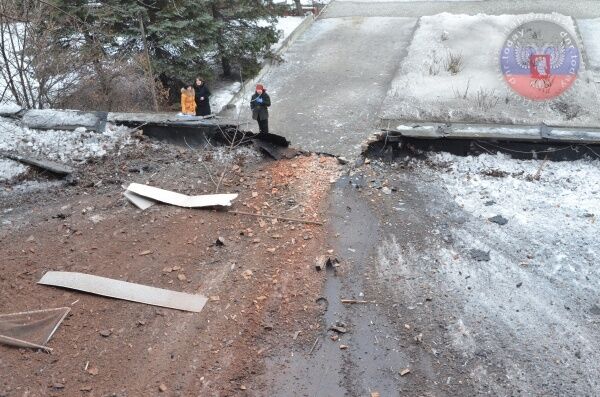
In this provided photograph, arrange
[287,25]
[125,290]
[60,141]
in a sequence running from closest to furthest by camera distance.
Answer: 1. [125,290]
2. [60,141]
3. [287,25]

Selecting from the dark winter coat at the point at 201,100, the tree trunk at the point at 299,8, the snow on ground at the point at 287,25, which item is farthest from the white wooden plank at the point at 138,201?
the tree trunk at the point at 299,8

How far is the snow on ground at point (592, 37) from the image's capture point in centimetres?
1345

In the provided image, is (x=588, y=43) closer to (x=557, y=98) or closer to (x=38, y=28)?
(x=557, y=98)

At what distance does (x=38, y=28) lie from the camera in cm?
1045

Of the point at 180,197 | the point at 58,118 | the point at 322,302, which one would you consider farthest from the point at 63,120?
the point at 322,302

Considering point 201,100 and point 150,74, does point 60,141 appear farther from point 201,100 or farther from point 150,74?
point 150,74

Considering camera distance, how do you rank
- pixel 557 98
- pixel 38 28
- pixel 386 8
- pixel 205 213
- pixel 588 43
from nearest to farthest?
pixel 205 213, pixel 38 28, pixel 557 98, pixel 588 43, pixel 386 8

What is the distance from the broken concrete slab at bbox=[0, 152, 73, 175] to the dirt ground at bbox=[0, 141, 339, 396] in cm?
23

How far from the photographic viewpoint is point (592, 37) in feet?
48.8

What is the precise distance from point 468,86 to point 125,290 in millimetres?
9309

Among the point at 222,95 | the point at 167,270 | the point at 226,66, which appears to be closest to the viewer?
the point at 167,270

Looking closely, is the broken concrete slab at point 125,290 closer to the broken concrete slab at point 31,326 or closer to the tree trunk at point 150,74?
the broken concrete slab at point 31,326

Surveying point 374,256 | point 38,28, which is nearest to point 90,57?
point 38,28

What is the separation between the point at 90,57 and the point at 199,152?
13.7 feet
